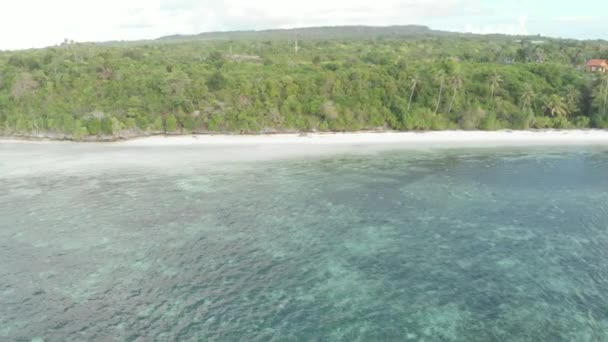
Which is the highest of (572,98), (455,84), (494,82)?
(494,82)

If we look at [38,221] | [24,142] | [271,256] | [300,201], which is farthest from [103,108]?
[271,256]

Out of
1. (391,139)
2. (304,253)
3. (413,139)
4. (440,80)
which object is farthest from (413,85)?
(304,253)

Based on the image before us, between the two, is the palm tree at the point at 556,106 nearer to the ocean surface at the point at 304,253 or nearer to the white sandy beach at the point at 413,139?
the white sandy beach at the point at 413,139

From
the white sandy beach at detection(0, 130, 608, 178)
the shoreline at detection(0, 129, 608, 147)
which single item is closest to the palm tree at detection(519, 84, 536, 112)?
the shoreline at detection(0, 129, 608, 147)

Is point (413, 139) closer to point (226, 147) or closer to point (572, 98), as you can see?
point (226, 147)

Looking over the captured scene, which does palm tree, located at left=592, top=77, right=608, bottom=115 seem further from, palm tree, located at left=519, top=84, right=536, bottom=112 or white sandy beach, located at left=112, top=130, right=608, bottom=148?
palm tree, located at left=519, top=84, right=536, bottom=112

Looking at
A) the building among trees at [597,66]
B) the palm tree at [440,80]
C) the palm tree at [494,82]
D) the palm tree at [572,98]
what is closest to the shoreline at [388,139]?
the palm tree at [572,98]

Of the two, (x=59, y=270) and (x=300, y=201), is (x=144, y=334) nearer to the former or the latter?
(x=59, y=270)

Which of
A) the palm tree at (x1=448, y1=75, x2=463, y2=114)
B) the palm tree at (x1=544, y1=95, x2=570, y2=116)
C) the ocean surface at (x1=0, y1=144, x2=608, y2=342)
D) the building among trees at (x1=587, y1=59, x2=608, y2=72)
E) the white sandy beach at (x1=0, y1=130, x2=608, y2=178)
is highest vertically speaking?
the building among trees at (x1=587, y1=59, x2=608, y2=72)
